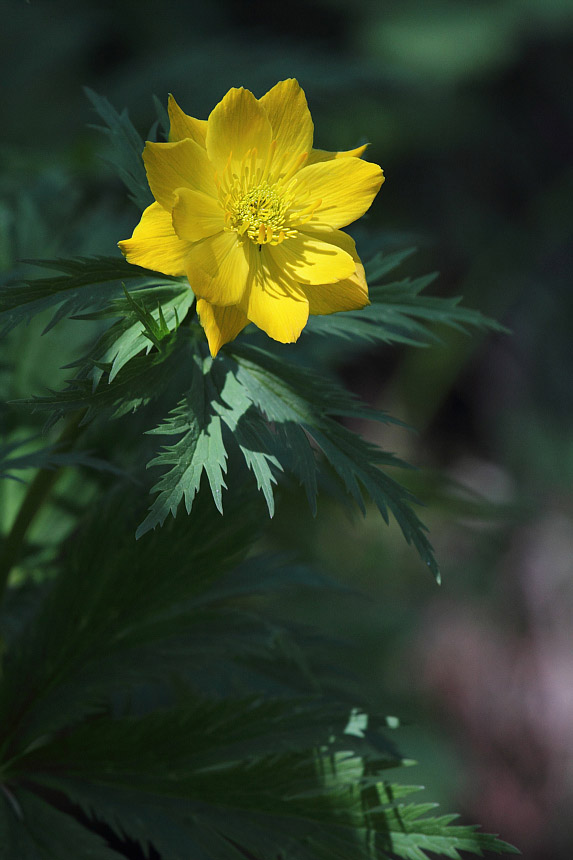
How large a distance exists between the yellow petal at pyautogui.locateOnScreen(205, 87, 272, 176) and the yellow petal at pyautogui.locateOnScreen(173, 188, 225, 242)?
0.10 ft

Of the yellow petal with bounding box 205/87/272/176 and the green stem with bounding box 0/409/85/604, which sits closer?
the yellow petal with bounding box 205/87/272/176

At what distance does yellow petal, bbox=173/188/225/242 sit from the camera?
0.51 m

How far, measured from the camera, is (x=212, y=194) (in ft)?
1.84

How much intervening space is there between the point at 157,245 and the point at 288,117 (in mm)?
135

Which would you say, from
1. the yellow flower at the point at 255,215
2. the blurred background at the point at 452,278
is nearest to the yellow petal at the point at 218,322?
the yellow flower at the point at 255,215

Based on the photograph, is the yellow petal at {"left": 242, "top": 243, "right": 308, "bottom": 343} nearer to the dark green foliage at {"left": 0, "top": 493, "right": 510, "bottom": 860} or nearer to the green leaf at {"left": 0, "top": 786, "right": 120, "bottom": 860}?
the dark green foliage at {"left": 0, "top": 493, "right": 510, "bottom": 860}

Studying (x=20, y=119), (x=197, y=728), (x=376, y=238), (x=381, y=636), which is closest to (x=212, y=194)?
(x=376, y=238)

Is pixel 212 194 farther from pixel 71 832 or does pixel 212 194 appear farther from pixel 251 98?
pixel 71 832

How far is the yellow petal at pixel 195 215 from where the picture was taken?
1.67 feet

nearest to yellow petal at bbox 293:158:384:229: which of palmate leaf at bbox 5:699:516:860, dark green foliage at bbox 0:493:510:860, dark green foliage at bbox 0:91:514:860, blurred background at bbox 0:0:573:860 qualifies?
dark green foliage at bbox 0:91:514:860

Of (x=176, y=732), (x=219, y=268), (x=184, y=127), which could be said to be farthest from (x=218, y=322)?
(x=176, y=732)

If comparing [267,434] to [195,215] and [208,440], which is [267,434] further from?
[195,215]

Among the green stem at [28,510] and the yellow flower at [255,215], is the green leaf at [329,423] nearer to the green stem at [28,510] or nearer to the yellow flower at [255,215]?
the yellow flower at [255,215]

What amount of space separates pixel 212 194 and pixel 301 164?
Result: 0.07 metres
